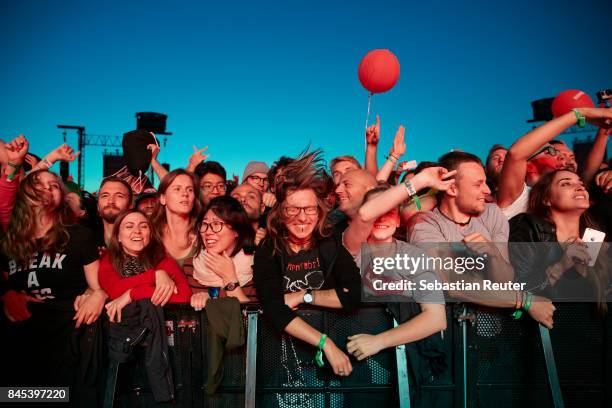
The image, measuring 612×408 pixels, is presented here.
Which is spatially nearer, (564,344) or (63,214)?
(564,344)

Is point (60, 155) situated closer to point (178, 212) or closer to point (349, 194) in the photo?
point (178, 212)

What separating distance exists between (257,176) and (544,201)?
2.69m

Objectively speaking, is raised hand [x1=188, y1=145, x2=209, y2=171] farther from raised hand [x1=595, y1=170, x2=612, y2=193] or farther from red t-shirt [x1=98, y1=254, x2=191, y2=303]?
raised hand [x1=595, y1=170, x2=612, y2=193]

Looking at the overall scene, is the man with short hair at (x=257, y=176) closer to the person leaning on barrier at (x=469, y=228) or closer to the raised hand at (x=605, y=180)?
the person leaning on barrier at (x=469, y=228)

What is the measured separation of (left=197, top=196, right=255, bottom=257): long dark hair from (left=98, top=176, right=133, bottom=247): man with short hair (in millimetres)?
917

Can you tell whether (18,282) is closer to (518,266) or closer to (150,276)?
(150,276)

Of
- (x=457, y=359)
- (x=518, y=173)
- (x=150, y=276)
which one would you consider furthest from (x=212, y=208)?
(x=518, y=173)

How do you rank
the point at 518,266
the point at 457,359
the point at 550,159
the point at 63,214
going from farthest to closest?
the point at 550,159, the point at 63,214, the point at 518,266, the point at 457,359

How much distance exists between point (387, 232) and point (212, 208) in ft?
3.99

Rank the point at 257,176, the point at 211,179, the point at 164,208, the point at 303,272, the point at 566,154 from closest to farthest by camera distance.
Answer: the point at 303,272
the point at 164,208
the point at 566,154
the point at 211,179
the point at 257,176

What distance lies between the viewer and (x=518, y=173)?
3.41 m

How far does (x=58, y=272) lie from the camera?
289cm

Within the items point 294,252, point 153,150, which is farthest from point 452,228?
point 153,150

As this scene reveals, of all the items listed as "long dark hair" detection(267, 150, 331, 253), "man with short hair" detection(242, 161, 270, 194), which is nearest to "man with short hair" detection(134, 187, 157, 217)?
"man with short hair" detection(242, 161, 270, 194)
